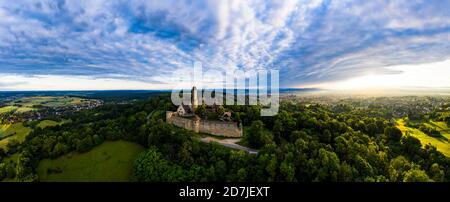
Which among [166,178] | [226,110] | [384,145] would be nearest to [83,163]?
[166,178]

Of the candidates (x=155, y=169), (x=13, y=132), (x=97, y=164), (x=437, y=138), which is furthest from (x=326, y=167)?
(x=13, y=132)

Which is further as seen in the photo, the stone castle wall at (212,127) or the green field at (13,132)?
the green field at (13,132)

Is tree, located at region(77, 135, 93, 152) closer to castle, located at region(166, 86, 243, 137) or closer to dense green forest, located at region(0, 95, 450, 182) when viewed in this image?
dense green forest, located at region(0, 95, 450, 182)

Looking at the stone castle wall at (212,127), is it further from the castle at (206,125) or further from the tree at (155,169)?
the tree at (155,169)

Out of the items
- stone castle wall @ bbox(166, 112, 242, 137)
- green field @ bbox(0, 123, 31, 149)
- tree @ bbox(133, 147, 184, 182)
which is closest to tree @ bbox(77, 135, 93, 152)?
tree @ bbox(133, 147, 184, 182)

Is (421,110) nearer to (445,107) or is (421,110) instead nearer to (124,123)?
(445,107)

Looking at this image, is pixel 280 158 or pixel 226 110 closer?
pixel 280 158

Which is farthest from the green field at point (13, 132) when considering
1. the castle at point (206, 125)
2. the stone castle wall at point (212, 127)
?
the stone castle wall at point (212, 127)
